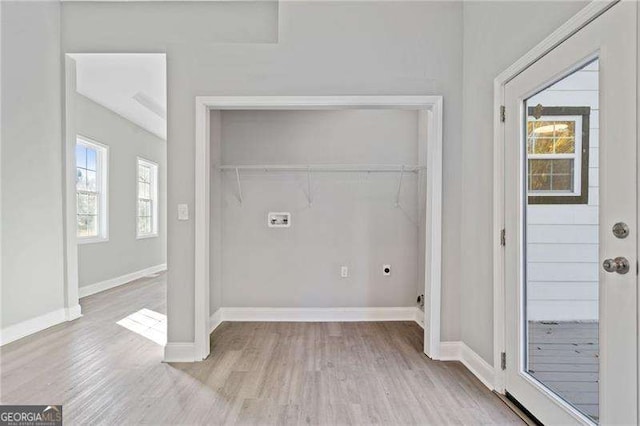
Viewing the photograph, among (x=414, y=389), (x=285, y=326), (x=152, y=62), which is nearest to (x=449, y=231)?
(x=414, y=389)

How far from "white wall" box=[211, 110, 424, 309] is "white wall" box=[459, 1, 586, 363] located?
1.03 m

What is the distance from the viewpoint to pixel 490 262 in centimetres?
235

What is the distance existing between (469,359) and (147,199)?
21.3ft

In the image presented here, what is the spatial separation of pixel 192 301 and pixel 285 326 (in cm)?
114

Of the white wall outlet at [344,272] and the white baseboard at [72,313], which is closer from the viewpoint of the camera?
the white baseboard at [72,313]

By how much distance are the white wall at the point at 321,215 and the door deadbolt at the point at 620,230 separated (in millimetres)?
2349

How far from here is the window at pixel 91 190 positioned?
195 inches

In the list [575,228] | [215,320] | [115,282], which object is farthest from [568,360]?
[115,282]

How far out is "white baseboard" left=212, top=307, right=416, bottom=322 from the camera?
365cm

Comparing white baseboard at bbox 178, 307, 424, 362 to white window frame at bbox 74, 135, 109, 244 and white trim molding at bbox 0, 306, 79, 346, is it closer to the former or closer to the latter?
white trim molding at bbox 0, 306, 79, 346

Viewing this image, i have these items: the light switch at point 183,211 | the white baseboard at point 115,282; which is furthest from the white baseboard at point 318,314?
the white baseboard at point 115,282

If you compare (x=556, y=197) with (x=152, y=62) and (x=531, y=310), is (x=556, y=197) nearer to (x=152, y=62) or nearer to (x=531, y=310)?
(x=531, y=310)

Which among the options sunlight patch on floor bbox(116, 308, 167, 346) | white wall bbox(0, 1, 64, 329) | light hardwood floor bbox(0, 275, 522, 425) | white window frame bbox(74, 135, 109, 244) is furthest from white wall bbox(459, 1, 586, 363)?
white window frame bbox(74, 135, 109, 244)

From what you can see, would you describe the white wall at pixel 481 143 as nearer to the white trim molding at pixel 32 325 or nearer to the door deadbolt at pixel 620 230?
the door deadbolt at pixel 620 230
